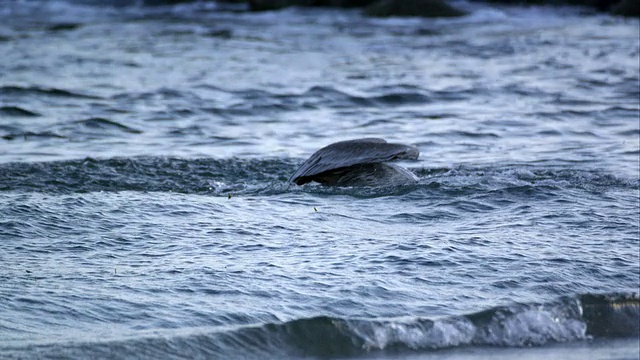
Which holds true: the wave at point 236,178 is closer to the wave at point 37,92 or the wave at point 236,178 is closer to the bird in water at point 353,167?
the bird in water at point 353,167

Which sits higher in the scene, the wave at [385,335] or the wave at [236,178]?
the wave at [385,335]

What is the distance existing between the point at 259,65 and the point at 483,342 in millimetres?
11097

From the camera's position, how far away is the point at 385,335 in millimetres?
4008

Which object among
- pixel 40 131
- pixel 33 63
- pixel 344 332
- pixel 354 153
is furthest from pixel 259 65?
pixel 344 332

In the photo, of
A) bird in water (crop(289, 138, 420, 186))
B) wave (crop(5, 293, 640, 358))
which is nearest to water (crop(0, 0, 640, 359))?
wave (crop(5, 293, 640, 358))

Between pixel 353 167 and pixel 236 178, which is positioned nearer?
pixel 353 167

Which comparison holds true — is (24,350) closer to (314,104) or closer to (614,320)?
(614,320)

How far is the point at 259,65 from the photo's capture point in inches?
582

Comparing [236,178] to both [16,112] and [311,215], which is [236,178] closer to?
[311,215]

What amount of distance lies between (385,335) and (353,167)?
9.52 ft

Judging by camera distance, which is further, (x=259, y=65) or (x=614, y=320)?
(x=259, y=65)

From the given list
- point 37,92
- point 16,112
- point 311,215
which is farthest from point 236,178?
point 37,92

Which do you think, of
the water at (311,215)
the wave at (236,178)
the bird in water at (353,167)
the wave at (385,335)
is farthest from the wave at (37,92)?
the wave at (385,335)

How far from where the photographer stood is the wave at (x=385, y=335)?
151 inches
